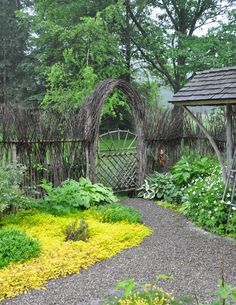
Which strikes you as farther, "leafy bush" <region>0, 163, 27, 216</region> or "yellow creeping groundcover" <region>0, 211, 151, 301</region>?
"leafy bush" <region>0, 163, 27, 216</region>

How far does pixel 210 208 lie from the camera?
18.5ft

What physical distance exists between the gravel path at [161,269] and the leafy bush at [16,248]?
592mm

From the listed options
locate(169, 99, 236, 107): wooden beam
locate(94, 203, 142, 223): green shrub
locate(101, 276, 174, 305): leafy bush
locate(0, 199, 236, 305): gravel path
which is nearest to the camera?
locate(101, 276, 174, 305): leafy bush

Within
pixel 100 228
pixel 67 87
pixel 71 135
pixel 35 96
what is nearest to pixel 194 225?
pixel 100 228

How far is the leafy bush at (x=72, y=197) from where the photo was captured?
607 centimetres

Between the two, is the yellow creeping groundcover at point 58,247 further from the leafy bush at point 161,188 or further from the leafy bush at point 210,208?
the leafy bush at point 161,188

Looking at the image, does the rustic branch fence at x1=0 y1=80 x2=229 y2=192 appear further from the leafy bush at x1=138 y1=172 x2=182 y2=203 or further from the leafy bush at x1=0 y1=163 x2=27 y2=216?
the leafy bush at x1=0 y1=163 x2=27 y2=216

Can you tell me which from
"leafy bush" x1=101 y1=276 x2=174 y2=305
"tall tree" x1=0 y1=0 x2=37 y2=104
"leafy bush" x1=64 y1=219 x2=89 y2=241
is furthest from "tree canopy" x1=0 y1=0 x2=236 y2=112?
"leafy bush" x1=101 y1=276 x2=174 y2=305

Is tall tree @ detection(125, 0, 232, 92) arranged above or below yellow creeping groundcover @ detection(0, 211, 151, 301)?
above

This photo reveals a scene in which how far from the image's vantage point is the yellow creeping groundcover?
3570mm

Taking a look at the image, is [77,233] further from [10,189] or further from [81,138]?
[81,138]

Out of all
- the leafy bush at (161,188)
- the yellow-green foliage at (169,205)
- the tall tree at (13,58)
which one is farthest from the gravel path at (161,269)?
the tall tree at (13,58)

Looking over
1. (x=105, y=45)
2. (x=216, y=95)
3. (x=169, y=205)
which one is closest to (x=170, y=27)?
(x=105, y=45)

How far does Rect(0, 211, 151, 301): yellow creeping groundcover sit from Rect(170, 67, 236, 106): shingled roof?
226 cm
